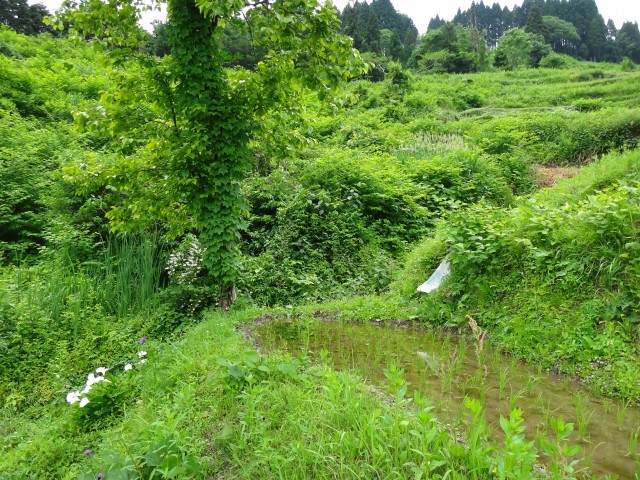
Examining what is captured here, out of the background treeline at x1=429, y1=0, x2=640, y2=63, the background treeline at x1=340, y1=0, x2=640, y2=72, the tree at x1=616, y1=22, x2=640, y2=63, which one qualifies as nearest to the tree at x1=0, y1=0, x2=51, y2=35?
the background treeline at x1=340, y1=0, x2=640, y2=72

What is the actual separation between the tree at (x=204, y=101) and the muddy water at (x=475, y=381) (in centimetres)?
155

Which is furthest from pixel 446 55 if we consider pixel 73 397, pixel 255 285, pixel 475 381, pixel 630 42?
pixel 630 42

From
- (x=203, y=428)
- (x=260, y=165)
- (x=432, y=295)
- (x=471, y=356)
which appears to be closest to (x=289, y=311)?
(x=432, y=295)

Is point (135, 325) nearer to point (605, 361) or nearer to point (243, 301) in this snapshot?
point (243, 301)

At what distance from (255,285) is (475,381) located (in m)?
3.71

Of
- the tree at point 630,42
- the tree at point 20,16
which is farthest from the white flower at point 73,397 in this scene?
the tree at point 630,42

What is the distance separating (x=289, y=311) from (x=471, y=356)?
232 cm

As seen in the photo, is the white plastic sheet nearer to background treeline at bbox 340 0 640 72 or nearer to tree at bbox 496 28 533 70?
→ background treeline at bbox 340 0 640 72

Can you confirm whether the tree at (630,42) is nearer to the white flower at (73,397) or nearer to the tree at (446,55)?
the tree at (446,55)

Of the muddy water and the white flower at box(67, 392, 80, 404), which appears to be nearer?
the muddy water

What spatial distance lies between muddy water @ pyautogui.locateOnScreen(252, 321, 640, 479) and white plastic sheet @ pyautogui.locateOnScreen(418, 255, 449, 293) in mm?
728

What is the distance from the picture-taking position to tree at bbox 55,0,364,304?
425 centimetres

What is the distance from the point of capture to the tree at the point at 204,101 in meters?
4.25

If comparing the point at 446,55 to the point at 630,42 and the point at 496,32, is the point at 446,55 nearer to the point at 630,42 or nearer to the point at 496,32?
the point at 630,42
